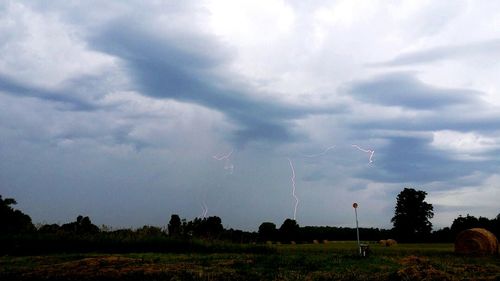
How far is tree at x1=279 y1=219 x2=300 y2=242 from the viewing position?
214ft

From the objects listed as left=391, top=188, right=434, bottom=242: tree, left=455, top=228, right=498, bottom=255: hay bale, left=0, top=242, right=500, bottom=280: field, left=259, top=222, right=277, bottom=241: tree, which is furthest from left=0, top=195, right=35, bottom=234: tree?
left=391, top=188, right=434, bottom=242: tree

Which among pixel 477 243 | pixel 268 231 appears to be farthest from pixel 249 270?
pixel 268 231

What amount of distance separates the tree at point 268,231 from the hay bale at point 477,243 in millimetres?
31086

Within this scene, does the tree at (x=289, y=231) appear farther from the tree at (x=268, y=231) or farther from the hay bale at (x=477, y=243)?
the hay bale at (x=477, y=243)

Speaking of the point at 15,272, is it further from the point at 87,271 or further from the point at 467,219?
the point at 467,219

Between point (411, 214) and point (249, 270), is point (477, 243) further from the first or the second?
point (411, 214)

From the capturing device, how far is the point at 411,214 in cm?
7925

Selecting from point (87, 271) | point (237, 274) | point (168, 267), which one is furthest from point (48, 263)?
point (237, 274)

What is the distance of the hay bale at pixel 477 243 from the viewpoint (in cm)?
3559

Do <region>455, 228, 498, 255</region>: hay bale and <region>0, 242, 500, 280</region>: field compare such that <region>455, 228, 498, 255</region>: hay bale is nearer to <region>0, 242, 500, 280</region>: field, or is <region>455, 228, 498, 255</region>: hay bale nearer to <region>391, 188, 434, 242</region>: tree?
<region>0, 242, 500, 280</region>: field

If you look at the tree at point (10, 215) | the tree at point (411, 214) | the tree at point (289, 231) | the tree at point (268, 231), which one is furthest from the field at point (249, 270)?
the tree at point (411, 214)

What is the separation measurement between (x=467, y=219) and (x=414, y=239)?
321 inches

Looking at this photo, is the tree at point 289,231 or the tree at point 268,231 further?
the tree at point 268,231

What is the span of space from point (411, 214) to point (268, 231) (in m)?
25.1
